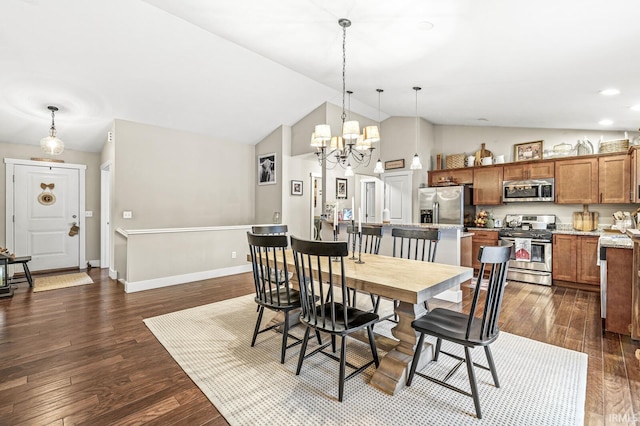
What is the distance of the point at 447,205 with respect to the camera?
5.92 m

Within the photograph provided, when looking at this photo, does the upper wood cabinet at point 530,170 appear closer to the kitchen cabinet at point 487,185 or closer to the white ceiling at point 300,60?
the kitchen cabinet at point 487,185

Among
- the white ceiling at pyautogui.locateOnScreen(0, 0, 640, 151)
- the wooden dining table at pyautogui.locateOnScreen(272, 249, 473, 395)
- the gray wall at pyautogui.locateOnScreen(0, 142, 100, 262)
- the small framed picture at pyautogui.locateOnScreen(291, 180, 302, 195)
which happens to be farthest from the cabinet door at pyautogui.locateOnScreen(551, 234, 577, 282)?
the gray wall at pyautogui.locateOnScreen(0, 142, 100, 262)

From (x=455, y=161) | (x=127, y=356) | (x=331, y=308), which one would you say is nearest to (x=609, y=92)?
(x=455, y=161)

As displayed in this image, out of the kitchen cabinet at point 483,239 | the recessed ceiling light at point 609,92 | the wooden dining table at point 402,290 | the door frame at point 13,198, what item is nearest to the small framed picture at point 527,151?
the kitchen cabinet at point 483,239

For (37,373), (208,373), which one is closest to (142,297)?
(37,373)

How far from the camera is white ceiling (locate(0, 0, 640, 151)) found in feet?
8.53

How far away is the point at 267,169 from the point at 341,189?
162 centimetres

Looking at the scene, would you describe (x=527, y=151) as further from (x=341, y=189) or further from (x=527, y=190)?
(x=341, y=189)

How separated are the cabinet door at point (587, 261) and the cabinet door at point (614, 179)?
2.28 feet

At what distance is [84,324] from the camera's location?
3.21m

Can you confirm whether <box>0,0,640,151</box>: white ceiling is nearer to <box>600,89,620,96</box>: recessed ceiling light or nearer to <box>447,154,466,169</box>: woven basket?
<box>600,89,620,96</box>: recessed ceiling light

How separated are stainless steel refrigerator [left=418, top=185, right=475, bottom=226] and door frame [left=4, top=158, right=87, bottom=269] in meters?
6.55

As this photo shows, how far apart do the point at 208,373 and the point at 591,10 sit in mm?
3685

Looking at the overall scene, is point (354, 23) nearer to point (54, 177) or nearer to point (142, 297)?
point (142, 297)
